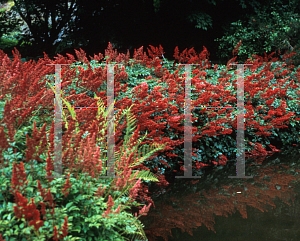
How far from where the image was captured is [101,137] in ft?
9.12

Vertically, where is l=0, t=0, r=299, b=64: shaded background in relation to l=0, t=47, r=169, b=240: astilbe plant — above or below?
above

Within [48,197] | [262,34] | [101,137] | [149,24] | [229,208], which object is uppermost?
[149,24]

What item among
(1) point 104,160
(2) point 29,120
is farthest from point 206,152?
(2) point 29,120

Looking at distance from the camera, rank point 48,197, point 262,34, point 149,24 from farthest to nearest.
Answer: point 149,24, point 262,34, point 48,197

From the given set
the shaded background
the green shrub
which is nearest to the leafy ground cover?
the green shrub

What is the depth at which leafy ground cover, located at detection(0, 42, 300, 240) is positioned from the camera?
2.03m

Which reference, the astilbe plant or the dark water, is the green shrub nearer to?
the dark water

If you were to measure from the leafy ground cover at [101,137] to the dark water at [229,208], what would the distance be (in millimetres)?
281

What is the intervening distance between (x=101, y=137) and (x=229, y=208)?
6.40 ft

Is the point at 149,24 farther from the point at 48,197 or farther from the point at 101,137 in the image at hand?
the point at 48,197

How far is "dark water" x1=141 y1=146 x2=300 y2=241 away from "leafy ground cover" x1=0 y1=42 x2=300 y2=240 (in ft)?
0.92

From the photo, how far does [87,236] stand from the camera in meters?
2.24

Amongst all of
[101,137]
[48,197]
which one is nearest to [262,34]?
[101,137]

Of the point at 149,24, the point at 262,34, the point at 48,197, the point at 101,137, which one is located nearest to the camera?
the point at 48,197
